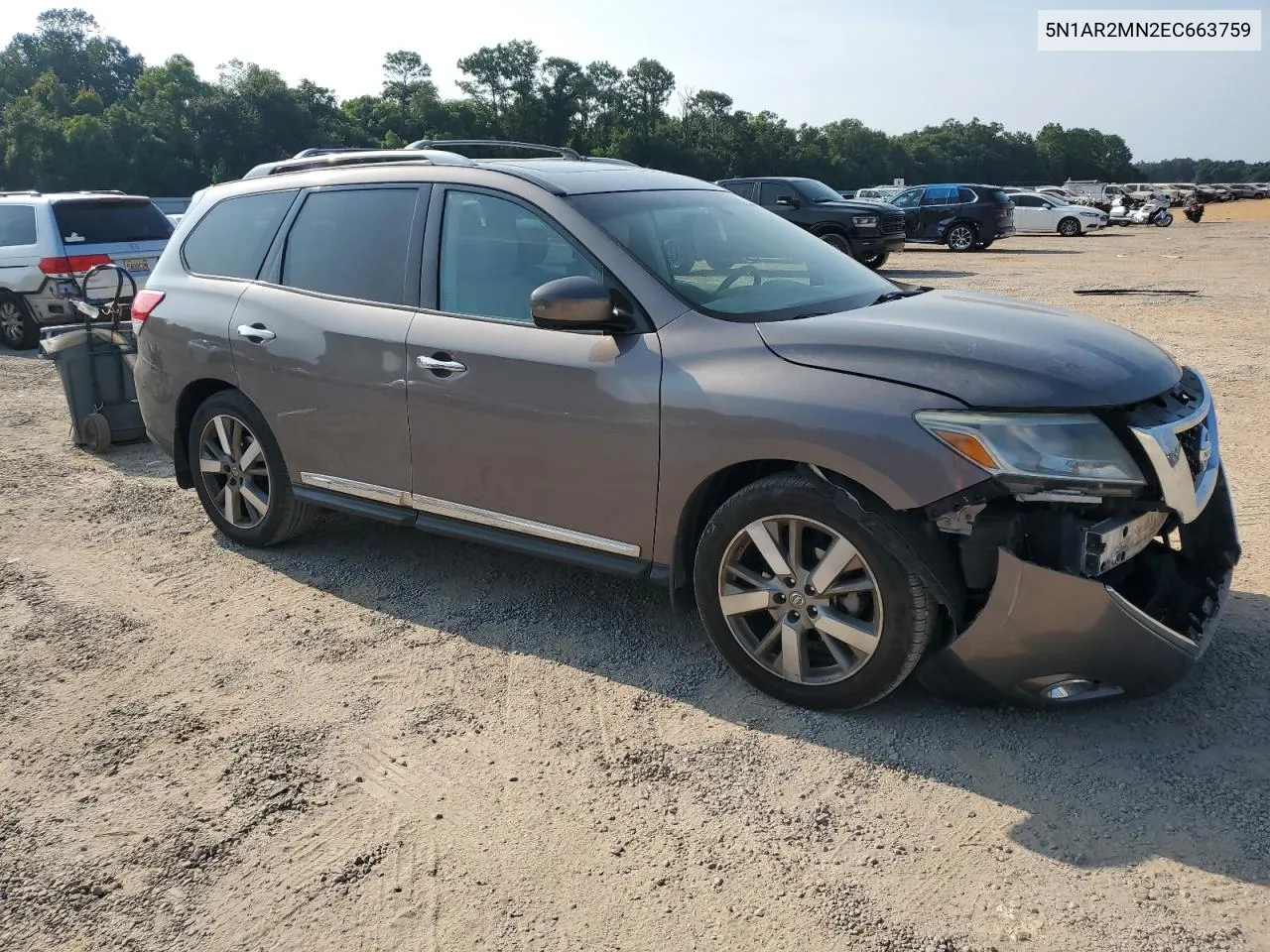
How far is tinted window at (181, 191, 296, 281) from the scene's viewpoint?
16.6ft

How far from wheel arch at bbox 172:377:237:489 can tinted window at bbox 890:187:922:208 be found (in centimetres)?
2367

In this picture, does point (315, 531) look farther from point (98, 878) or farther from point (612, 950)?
point (612, 950)

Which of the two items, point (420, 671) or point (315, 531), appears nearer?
point (420, 671)

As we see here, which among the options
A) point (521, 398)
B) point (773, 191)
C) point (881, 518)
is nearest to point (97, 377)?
point (521, 398)

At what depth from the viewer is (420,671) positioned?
13.0ft

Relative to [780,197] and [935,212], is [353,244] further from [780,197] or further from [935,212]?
[935,212]

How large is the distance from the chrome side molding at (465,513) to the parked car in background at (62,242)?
8.42m

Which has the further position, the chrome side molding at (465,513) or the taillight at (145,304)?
the taillight at (145,304)

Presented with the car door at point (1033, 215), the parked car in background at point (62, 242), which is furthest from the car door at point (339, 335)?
the car door at point (1033, 215)

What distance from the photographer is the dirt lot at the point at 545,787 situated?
2.60 meters

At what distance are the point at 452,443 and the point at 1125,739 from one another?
2620 millimetres

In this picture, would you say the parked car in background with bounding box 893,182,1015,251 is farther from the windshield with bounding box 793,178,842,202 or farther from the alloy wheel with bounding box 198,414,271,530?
the alloy wheel with bounding box 198,414,271,530

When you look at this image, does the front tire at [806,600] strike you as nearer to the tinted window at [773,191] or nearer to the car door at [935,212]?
the tinted window at [773,191]

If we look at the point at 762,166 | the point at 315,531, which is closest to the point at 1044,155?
the point at 762,166
